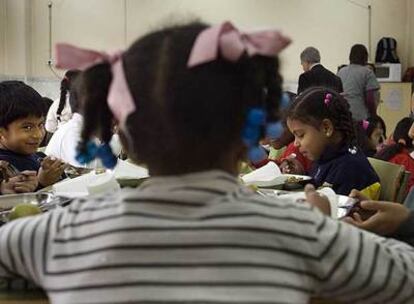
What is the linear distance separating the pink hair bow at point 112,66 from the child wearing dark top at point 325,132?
1.49 meters

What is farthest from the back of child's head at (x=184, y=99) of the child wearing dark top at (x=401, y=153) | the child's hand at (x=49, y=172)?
the child wearing dark top at (x=401, y=153)

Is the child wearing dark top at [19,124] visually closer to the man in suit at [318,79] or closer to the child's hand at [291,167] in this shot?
the child's hand at [291,167]

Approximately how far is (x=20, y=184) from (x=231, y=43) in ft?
4.26

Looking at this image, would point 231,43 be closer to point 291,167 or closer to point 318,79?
point 291,167

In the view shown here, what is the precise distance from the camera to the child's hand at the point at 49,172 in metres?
2.05

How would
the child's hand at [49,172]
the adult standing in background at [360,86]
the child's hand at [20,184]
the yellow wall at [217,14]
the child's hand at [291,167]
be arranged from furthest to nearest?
the yellow wall at [217,14]
the adult standing in background at [360,86]
the child's hand at [291,167]
the child's hand at [49,172]
the child's hand at [20,184]

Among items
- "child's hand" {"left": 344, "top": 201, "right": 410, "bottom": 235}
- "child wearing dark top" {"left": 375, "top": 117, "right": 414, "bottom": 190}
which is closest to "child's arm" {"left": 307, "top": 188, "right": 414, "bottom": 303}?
"child's hand" {"left": 344, "top": 201, "right": 410, "bottom": 235}

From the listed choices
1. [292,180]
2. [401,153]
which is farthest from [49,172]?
[401,153]

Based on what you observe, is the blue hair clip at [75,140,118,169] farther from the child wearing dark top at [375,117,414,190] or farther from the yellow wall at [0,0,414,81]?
the yellow wall at [0,0,414,81]

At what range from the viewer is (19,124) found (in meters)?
2.29

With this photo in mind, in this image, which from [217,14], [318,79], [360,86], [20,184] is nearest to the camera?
[20,184]

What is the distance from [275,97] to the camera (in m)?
0.83

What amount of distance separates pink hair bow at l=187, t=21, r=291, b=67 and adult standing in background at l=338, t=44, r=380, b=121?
480 cm

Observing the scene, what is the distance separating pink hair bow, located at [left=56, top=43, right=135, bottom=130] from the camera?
2.46ft
